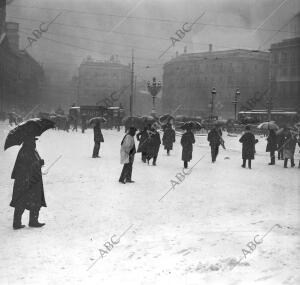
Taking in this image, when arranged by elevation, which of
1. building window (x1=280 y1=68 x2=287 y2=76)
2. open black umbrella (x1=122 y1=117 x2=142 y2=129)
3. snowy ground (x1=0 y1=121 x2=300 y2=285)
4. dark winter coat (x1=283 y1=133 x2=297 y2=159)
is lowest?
snowy ground (x1=0 y1=121 x2=300 y2=285)

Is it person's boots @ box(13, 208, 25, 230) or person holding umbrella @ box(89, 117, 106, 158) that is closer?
person's boots @ box(13, 208, 25, 230)

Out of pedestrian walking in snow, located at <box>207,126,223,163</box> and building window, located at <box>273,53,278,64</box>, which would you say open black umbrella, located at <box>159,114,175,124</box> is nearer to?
pedestrian walking in snow, located at <box>207,126,223,163</box>

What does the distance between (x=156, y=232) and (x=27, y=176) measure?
7.16 ft

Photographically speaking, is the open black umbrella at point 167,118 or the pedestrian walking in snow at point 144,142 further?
the open black umbrella at point 167,118

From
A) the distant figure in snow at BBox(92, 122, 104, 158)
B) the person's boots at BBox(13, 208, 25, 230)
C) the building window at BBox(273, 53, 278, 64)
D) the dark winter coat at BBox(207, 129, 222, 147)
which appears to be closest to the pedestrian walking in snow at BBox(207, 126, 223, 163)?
the dark winter coat at BBox(207, 129, 222, 147)

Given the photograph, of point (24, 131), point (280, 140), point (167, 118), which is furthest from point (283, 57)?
point (24, 131)

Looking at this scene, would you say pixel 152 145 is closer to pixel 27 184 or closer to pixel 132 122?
pixel 27 184

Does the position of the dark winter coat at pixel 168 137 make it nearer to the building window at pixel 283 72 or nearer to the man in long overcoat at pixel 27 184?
the man in long overcoat at pixel 27 184

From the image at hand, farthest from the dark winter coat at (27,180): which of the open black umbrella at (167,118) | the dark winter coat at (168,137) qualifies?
the open black umbrella at (167,118)

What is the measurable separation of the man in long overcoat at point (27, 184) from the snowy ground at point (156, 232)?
0.98ft

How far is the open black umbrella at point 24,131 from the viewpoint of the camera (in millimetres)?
6309

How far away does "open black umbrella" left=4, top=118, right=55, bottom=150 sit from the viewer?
6309 mm

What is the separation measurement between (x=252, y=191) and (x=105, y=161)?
675 cm

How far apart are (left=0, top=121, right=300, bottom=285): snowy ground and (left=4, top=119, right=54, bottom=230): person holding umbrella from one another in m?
0.30
